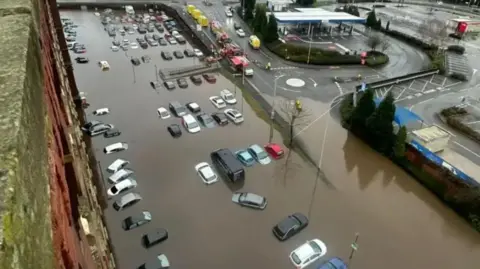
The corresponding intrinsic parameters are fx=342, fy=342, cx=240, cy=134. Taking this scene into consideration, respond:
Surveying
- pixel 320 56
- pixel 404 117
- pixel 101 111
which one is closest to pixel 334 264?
pixel 404 117

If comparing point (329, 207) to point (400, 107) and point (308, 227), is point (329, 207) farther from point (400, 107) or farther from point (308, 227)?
point (400, 107)

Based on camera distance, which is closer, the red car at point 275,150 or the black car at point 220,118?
the red car at point 275,150

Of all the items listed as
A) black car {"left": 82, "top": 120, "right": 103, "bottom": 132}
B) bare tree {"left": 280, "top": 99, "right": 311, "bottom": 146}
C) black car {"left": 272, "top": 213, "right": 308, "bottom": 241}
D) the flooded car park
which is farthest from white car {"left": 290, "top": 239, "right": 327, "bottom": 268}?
black car {"left": 82, "top": 120, "right": 103, "bottom": 132}

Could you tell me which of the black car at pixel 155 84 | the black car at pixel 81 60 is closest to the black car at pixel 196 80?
the black car at pixel 155 84

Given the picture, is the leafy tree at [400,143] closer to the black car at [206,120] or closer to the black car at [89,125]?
the black car at [206,120]

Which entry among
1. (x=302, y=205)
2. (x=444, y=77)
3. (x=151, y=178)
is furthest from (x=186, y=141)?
(x=444, y=77)

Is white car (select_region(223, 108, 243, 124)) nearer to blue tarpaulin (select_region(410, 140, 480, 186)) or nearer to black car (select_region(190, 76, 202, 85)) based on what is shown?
black car (select_region(190, 76, 202, 85))
